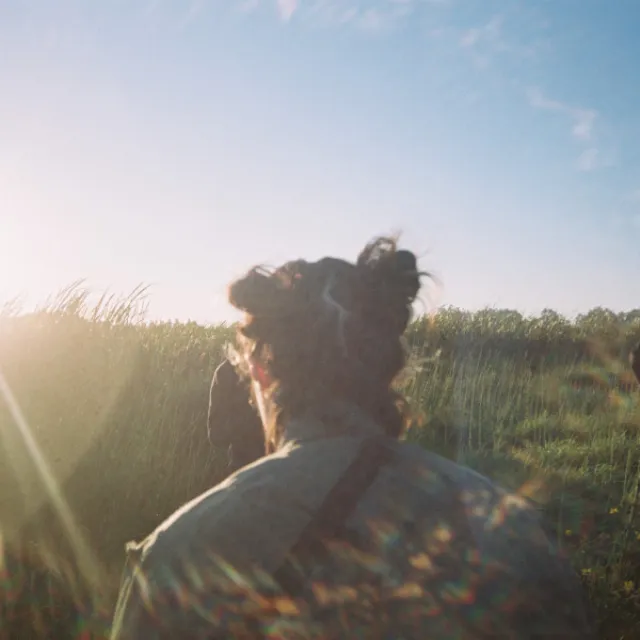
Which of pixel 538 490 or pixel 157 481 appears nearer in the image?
pixel 157 481

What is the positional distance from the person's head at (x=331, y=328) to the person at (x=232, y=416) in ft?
Result: 5.91

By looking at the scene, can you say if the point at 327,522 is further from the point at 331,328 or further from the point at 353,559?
the point at 331,328

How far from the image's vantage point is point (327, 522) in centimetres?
141

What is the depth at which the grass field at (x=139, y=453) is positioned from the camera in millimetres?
4309

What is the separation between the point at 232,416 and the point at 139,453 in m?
2.05

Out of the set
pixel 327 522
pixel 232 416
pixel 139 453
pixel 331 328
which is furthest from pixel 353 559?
pixel 139 453

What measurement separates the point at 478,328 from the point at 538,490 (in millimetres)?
7349

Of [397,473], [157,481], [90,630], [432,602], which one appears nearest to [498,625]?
[432,602]

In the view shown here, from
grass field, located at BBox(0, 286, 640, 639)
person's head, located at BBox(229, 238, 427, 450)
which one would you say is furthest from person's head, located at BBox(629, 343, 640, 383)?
person's head, located at BBox(229, 238, 427, 450)

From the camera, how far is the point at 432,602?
143 cm

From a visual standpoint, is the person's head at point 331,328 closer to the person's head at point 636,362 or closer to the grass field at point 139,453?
the grass field at point 139,453

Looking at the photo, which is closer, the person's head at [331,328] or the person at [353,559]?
the person at [353,559]

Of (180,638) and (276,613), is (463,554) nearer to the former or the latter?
(276,613)

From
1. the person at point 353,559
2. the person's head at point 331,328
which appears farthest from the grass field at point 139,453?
the person at point 353,559
